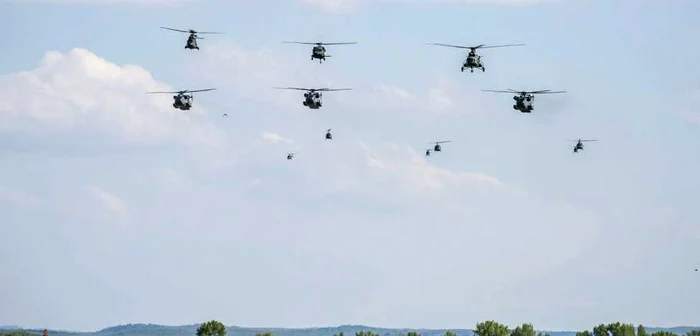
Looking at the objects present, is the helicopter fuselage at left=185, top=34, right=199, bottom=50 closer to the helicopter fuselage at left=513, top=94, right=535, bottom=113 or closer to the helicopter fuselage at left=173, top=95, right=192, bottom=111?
the helicopter fuselage at left=173, top=95, right=192, bottom=111

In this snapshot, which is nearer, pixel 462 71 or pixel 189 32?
pixel 462 71

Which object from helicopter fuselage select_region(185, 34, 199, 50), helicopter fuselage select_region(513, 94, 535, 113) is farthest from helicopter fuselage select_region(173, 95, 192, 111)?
helicopter fuselage select_region(513, 94, 535, 113)

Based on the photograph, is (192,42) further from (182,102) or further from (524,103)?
(524,103)

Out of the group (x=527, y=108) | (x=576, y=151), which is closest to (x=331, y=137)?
(x=576, y=151)

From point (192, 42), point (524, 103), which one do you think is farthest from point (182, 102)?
point (524, 103)

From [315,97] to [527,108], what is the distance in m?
20.1

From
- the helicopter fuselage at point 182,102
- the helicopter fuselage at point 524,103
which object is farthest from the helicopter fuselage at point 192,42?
the helicopter fuselage at point 524,103

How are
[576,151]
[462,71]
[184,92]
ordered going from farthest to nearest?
[576,151] < [184,92] < [462,71]

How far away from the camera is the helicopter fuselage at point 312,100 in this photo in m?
143

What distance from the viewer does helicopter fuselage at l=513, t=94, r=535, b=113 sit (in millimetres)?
140250

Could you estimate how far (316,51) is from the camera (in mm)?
142500

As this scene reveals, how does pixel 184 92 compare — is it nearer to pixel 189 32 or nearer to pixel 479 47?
pixel 189 32

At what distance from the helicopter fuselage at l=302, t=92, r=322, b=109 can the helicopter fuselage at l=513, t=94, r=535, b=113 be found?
18660 millimetres

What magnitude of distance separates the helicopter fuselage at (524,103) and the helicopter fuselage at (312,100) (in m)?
18.7
